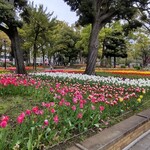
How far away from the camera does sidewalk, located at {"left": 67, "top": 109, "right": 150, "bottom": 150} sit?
9.46 feet

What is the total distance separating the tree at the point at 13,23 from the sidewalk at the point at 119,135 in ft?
28.4

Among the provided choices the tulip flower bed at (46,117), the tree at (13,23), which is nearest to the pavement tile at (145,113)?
the tulip flower bed at (46,117)

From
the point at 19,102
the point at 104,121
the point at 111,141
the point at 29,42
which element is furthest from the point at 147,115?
the point at 29,42

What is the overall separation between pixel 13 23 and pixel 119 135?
1003cm

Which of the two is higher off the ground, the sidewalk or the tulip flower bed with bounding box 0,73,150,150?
the tulip flower bed with bounding box 0,73,150,150

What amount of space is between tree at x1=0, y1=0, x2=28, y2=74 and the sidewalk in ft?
28.4

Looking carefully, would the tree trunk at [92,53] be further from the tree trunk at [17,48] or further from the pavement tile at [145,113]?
the pavement tile at [145,113]

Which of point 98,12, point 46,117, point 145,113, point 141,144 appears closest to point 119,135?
point 141,144

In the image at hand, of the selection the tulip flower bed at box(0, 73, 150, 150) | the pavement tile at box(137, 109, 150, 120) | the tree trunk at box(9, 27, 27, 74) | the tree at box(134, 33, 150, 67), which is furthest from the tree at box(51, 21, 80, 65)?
the pavement tile at box(137, 109, 150, 120)

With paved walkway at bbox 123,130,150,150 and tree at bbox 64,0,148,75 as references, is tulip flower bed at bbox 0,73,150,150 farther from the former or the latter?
tree at bbox 64,0,148,75

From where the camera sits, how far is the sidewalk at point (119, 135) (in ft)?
9.46

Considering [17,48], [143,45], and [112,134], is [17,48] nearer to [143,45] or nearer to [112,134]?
[112,134]

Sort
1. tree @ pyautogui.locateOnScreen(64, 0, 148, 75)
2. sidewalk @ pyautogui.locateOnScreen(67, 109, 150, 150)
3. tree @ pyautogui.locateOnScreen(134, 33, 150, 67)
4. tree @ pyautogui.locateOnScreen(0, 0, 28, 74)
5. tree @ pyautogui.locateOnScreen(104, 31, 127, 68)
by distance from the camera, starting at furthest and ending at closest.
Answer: tree @ pyautogui.locateOnScreen(134, 33, 150, 67) < tree @ pyautogui.locateOnScreen(104, 31, 127, 68) < tree @ pyautogui.locateOnScreen(64, 0, 148, 75) < tree @ pyautogui.locateOnScreen(0, 0, 28, 74) < sidewalk @ pyautogui.locateOnScreen(67, 109, 150, 150)

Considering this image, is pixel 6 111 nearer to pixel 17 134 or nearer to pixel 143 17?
pixel 17 134
